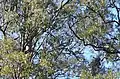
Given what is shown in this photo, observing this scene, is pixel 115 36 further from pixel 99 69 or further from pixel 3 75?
pixel 3 75

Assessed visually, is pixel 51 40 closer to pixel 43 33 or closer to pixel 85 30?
pixel 43 33

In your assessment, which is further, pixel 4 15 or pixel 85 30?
pixel 4 15

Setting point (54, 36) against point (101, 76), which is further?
point (54, 36)

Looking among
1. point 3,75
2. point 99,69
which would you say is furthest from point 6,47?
point 99,69

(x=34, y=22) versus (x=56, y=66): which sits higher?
(x=34, y=22)

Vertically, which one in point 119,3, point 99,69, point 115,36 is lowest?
point 99,69

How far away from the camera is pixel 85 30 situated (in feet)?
76.4

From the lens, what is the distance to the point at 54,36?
25.6m

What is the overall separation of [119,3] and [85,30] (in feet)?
7.52

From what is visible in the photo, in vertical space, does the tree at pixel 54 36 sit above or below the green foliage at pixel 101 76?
above

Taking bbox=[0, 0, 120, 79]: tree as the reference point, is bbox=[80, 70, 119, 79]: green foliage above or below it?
below

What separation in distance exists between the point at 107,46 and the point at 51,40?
13.0ft

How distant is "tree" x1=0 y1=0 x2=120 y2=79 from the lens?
22.9 meters

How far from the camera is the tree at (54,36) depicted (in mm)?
22891
